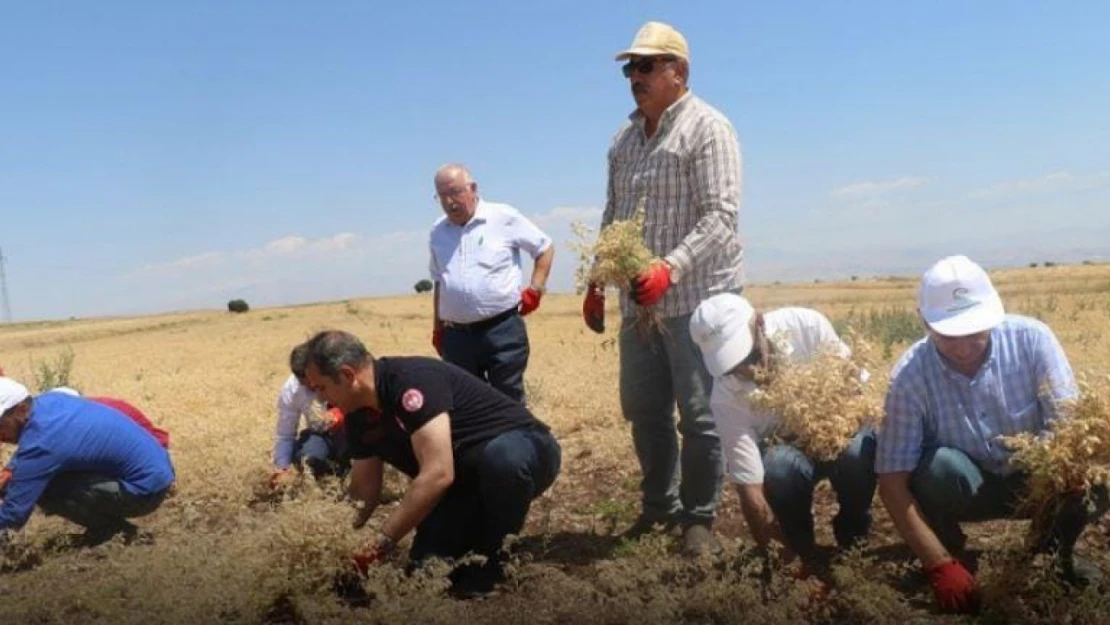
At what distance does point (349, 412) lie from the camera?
13.0 feet

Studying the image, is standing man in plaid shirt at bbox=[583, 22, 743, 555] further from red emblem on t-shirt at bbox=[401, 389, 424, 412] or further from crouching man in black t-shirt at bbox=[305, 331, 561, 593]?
red emblem on t-shirt at bbox=[401, 389, 424, 412]

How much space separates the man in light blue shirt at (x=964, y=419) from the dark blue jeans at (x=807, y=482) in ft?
0.63

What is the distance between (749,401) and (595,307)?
3.35ft

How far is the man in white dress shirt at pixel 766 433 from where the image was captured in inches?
143

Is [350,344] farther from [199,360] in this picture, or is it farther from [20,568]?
[199,360]

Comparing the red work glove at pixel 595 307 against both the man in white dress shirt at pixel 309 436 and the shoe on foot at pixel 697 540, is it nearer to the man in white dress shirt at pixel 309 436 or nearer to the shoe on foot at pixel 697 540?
the shoe on foot at pixel 697 540

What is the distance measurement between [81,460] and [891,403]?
3.40 m

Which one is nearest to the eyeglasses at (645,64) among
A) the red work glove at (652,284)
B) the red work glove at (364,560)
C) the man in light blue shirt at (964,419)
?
the red work glove at (652,284)

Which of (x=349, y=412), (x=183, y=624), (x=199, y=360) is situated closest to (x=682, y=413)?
(x=349, y=412)

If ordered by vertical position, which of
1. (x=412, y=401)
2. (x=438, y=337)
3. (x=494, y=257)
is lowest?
(x=412, y=401)

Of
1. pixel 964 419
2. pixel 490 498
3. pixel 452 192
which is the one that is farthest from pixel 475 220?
pixel 964 419

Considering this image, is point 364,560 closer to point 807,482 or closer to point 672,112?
point 807,482

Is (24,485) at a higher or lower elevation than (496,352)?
lower

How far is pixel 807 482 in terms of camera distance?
3840mm
